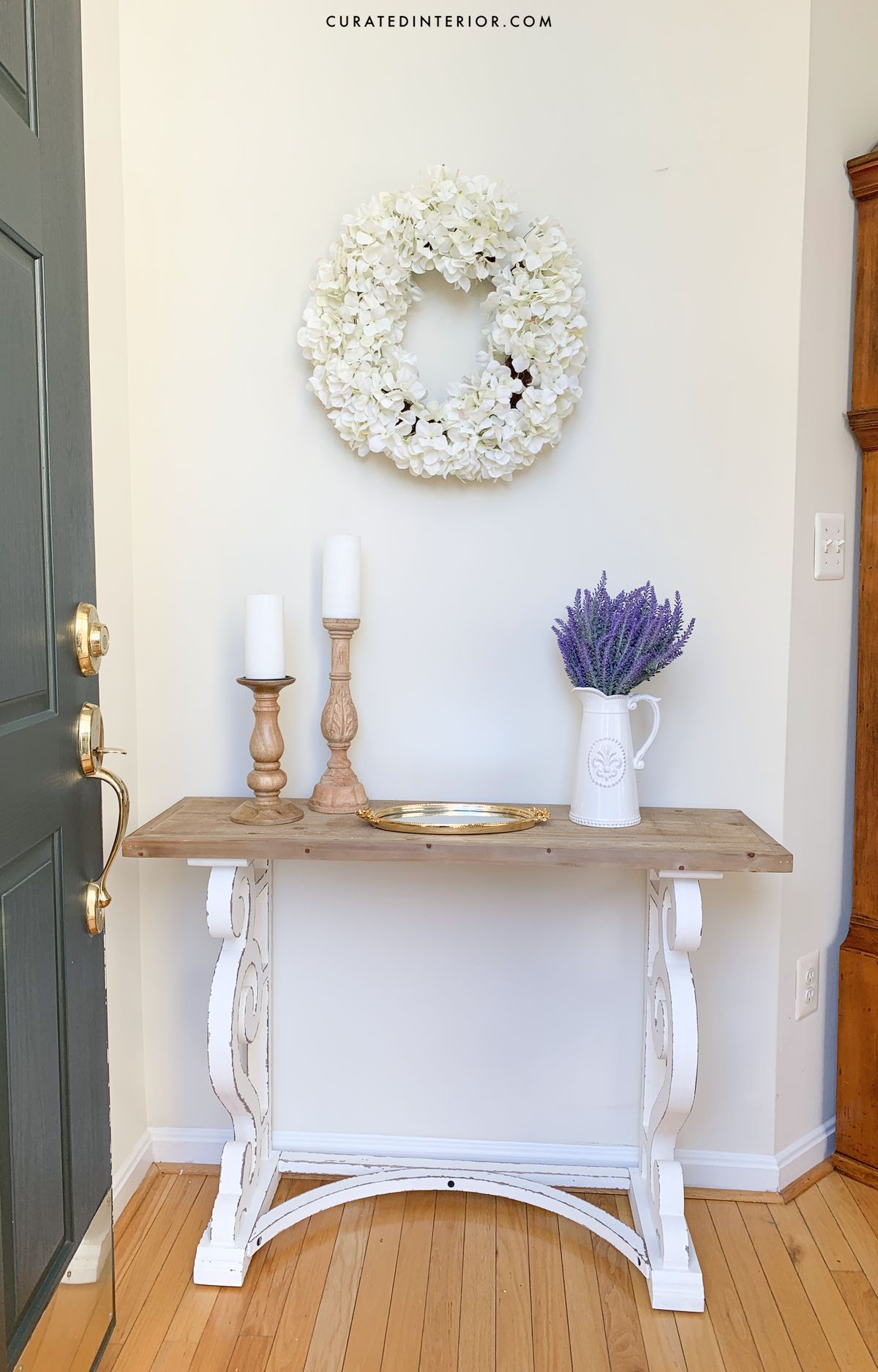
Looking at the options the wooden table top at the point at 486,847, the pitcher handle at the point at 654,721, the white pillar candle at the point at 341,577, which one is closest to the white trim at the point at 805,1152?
the wooden table top at the point at 486,847

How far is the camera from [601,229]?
73.1 inches

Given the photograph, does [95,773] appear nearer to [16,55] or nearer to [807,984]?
[16,55]

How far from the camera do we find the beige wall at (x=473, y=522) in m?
1.84

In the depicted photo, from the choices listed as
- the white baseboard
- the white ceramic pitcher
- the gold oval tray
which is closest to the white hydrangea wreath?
the white ceramic pitcher

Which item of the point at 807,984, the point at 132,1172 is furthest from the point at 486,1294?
the point at 807,984

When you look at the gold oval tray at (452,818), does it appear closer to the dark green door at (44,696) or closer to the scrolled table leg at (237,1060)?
the scrolled table leg at (237,1060)

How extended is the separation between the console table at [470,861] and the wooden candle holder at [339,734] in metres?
0.05

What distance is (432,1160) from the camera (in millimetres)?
1976

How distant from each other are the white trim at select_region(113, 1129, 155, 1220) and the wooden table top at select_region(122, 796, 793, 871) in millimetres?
671

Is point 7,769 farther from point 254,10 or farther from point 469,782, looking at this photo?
point 254,10

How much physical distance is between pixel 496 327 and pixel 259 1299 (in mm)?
1626

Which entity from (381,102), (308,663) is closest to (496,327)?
(381,102)

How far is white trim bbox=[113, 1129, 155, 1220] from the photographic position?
6.07 feet

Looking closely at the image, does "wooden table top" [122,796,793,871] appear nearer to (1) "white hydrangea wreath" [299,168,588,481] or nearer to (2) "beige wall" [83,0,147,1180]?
(2) "beige wall" [83,0,147,1180]
